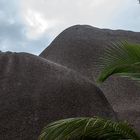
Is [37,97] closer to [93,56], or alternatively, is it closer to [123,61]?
[123,61]

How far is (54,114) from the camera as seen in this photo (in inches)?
369

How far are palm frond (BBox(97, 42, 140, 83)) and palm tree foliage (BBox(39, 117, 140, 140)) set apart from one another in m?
0.77

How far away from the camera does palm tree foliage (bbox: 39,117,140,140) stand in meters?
7.05

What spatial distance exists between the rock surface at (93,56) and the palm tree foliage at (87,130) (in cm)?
324

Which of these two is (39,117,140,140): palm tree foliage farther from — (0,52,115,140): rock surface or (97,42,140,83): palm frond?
(0,52,115,140): rock surface

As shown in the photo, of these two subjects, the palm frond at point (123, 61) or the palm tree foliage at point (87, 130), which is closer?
the palm tree foliage at point (87, 130)

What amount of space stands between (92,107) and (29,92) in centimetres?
124

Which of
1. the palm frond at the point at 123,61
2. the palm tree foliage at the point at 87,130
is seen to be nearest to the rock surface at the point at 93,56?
the palm frond at the point at 123,61

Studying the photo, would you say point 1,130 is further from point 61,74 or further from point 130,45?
point 130,45

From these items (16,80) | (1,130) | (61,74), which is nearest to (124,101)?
(61,74)

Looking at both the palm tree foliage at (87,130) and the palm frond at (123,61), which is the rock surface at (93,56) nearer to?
the palm frond at (123,61)

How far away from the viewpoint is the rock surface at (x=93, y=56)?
1231cm

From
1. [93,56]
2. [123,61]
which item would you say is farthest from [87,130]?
[93,56]

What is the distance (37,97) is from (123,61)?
2.57 metres
